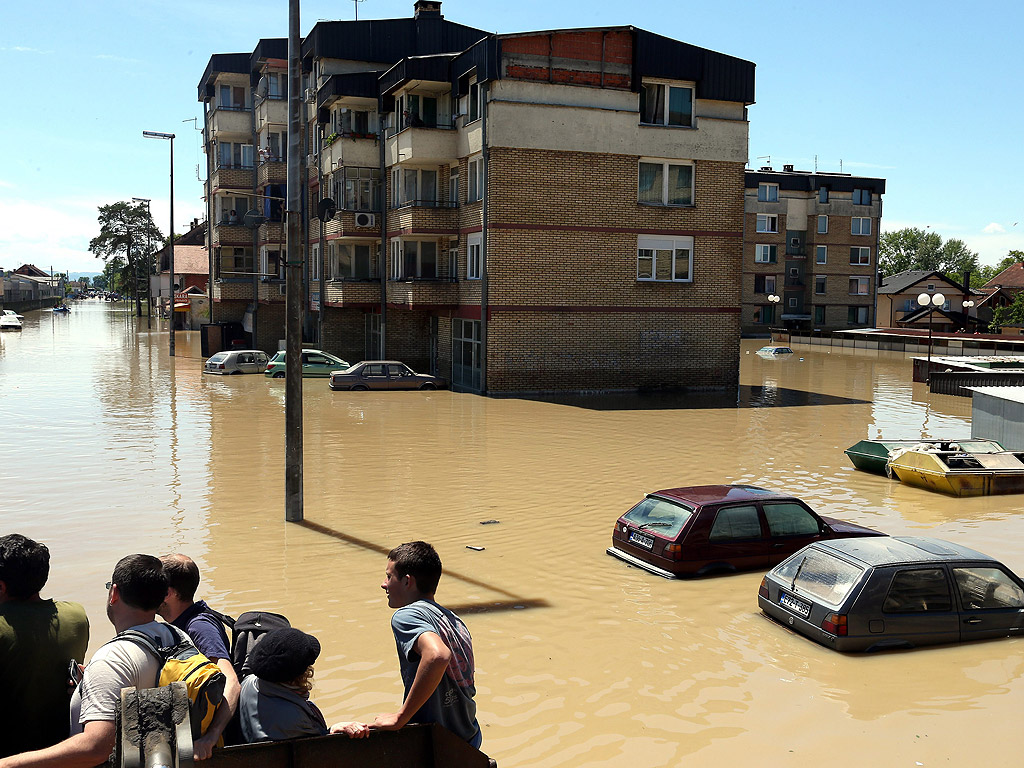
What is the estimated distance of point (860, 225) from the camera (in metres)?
81.6

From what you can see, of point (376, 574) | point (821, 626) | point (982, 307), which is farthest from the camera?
point (982, 307)

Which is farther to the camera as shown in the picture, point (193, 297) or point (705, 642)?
point (193, 297)

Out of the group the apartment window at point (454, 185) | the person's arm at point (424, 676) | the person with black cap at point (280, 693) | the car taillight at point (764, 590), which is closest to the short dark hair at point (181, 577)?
the person with black cap at point (280, 693)

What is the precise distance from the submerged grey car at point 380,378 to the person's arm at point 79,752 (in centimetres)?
3060

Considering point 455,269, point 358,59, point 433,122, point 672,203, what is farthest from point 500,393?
point 358,59

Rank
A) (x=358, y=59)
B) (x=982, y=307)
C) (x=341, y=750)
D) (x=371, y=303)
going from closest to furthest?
1. (x=341, y=750)
2. (x=371, y=303)
3. (x=358, y=59)
4. (x=982, y=307)

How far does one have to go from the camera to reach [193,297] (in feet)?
275

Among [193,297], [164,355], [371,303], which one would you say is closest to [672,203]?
[371,303]

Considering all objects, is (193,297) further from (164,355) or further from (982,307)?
(982,307)

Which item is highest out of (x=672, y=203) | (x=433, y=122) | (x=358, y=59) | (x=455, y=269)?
(x=358, y=59)

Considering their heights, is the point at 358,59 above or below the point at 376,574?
above

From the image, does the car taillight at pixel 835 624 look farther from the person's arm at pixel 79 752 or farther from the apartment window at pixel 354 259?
the apartment window at pixel 354 259

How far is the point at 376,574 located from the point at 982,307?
336ft

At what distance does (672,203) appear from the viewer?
34594 mm
